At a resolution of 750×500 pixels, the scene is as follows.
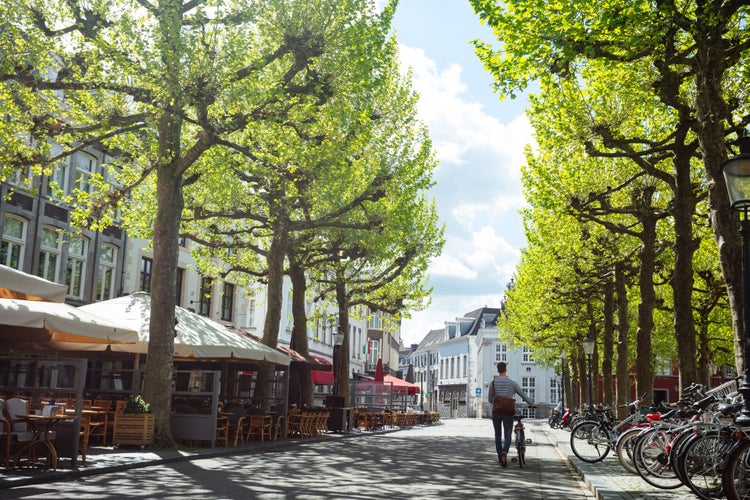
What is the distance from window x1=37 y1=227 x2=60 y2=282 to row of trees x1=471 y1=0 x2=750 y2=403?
16620 millimetres

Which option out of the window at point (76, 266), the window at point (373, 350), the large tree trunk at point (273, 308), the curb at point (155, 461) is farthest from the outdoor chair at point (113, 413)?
the window at point (373, 350)

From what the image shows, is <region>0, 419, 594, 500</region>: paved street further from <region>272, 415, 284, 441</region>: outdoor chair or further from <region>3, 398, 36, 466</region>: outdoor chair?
<region>272, 415, 284, 441</region>: outdoor chair

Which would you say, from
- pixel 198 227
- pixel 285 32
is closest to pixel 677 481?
pixel 285 32

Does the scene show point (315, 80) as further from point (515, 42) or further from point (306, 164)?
point (515, 42)

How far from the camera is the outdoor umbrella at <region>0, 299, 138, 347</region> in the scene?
12008 mm

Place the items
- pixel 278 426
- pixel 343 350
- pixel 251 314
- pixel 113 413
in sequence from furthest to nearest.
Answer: pixel 251 314, pixel 343 350, pixel 278 426, pixel 113 413

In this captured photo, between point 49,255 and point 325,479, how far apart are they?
791 inches

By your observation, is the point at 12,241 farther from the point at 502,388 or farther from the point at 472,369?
the point at 472,369

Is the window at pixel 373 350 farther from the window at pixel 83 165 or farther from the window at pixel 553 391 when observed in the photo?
the window at pixel 83 165

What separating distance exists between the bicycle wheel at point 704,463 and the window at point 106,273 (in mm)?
26564

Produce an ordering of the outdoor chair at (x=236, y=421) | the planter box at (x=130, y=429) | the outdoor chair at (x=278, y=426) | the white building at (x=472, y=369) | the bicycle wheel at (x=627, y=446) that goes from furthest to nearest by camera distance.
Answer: the white building at (x=472, y=369) → the outdoor chair at (x=278, y=426) → the outdoor chair at (x=236, y=421) → the planter box at (x=130, y=429) → the bicycle wheel at (x=627, y=446)

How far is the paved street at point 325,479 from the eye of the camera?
397 inches

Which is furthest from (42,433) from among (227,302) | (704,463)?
(227,302)

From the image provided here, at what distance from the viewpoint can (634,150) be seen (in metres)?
20.8
